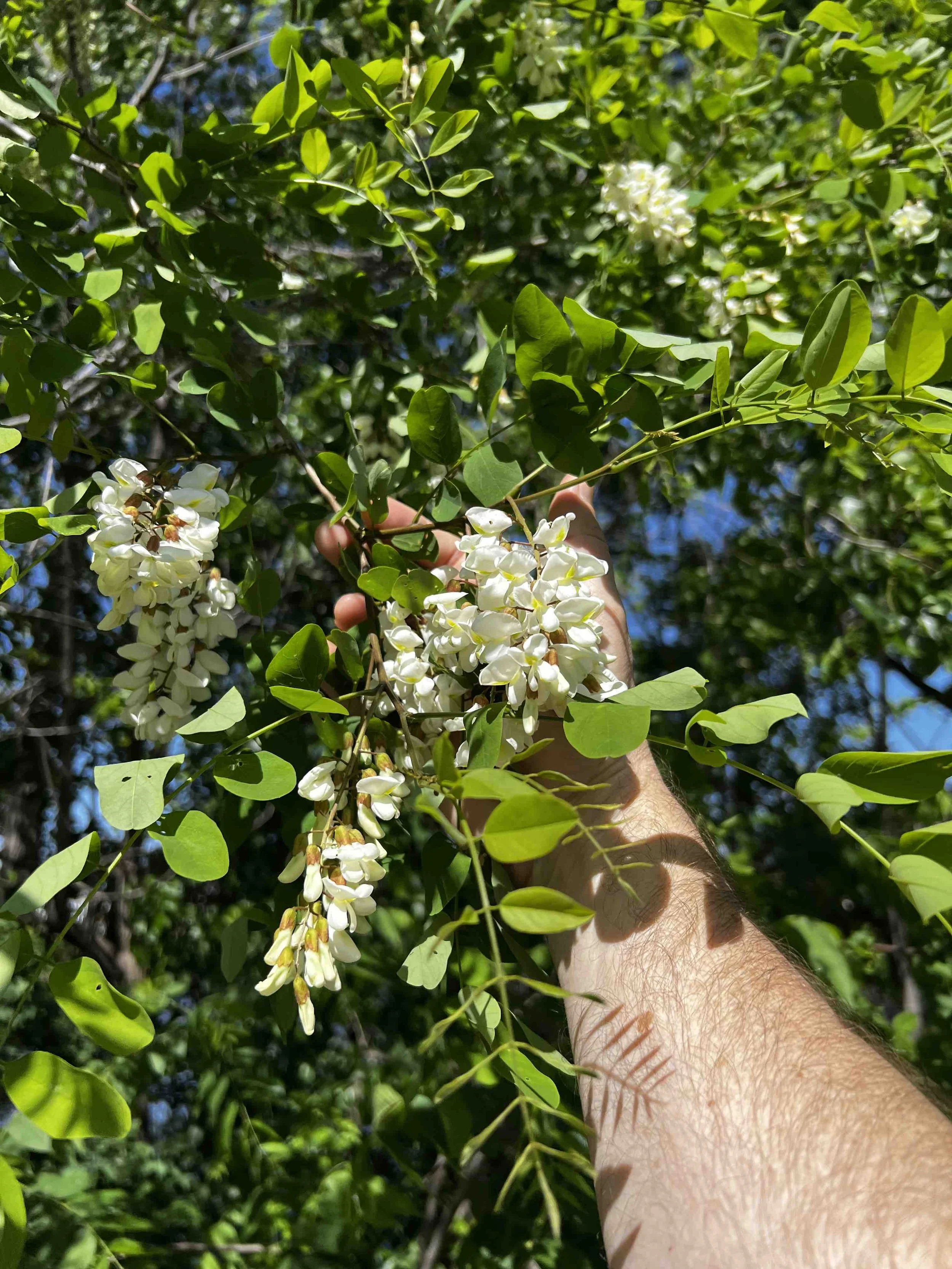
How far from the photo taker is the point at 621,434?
91cm

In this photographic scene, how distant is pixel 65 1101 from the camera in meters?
0.56

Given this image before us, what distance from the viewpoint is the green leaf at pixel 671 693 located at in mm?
639

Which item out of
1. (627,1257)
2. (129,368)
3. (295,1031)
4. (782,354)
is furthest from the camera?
(295,1031)

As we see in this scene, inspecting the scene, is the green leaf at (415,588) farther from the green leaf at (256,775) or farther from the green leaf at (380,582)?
the green leaf at (256,775)

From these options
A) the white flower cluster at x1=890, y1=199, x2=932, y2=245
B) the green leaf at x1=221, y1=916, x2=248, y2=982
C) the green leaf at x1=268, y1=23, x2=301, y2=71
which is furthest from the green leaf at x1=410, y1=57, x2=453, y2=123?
the white flower cluster at x1=890, y1=199, x2=932, y2=245

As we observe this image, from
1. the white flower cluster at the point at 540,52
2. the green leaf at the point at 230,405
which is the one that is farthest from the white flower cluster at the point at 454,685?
the white flower cluster at the point at 540,52

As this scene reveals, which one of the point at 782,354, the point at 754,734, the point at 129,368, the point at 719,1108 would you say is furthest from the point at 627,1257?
the point at 129,368

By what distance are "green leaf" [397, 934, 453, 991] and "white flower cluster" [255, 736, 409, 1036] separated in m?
0.04

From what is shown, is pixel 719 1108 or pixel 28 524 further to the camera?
pixel 28 524

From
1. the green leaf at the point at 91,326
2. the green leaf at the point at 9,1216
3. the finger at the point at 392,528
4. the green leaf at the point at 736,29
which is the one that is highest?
the green leaf at the point at 736,29

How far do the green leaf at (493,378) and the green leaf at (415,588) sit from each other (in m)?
0.20

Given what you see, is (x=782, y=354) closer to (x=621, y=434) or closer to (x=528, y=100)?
(x=621, y=434)

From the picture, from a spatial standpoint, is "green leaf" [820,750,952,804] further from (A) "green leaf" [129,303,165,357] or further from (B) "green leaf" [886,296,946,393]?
(A) "green leaf" [129,303,165,357]

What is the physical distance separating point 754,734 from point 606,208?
109 cm
